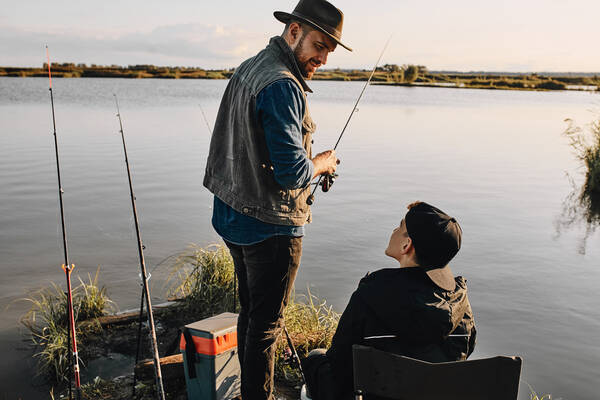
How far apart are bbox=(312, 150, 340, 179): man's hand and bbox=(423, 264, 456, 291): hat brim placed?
2.33 feet

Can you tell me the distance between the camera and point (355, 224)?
7574 millimetres

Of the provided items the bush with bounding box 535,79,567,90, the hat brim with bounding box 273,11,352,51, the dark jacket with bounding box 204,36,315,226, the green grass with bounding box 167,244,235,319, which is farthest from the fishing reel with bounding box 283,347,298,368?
the bush with bounding box 535,79,567,90

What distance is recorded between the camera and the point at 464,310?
1.79 meters

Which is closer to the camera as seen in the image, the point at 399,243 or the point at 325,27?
the point at 399,243

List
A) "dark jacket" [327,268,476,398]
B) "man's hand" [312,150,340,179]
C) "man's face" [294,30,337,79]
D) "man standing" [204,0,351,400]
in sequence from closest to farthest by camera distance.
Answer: "dark jacket" [327,268,476,398] < "man standing" [204,0,351,400] < "man's face" [294,30,337,79] < "man's hand" [312,150,340,179]

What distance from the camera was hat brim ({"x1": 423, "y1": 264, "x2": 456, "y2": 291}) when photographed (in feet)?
5.66

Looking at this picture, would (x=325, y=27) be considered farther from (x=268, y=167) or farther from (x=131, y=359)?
(x=131, y=359)

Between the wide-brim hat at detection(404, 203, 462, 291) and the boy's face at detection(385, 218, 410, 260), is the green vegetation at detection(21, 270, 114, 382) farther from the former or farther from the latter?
→ the wide-brim hat at detection(404, 203, 462, 291)

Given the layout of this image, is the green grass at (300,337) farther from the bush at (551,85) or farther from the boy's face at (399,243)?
the bush at (551,85)

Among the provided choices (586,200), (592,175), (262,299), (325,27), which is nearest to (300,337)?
(262,299)

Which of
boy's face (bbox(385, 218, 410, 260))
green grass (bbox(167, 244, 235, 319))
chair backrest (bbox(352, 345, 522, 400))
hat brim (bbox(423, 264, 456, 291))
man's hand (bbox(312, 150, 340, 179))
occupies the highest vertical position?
man's hand (bbox(312, 150, 340, 179))

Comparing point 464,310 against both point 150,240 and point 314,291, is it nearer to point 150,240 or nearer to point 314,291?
point 314,291

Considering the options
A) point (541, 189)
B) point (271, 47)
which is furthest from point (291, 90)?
point (541, 189)

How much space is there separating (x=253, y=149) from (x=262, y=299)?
2.14ft
